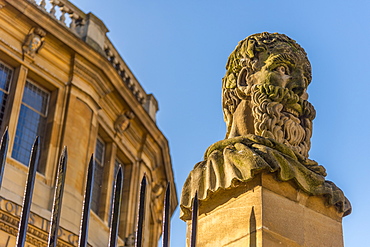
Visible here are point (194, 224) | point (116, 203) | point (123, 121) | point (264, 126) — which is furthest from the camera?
point (123, 121)

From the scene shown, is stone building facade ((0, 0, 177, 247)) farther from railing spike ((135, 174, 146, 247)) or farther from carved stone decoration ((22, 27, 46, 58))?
railing spike ((135, 174, 146, 247))

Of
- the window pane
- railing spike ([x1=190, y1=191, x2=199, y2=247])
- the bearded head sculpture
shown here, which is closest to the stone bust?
the bearded head sculpture

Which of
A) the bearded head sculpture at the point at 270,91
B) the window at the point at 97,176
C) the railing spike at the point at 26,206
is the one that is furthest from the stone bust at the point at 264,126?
the window at the point at 97,176

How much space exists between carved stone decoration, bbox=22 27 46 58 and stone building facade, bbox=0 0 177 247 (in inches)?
0.9

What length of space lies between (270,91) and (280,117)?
177 millimetres

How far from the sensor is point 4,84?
20.9 metres

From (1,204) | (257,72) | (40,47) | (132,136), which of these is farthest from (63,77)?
(257,72)

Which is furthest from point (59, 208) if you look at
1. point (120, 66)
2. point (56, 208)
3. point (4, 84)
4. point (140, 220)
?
point (120, 66)

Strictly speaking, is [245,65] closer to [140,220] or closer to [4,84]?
[140,220]

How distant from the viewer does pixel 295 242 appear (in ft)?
16.9

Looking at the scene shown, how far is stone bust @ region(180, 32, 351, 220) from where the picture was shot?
5.36 meters

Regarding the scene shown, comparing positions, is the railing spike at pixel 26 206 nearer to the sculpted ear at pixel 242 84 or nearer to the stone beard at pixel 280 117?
the stone beard at pixel 280 117

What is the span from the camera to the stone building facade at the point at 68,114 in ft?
65.7

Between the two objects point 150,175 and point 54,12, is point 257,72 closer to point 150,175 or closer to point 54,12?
point 54,12
